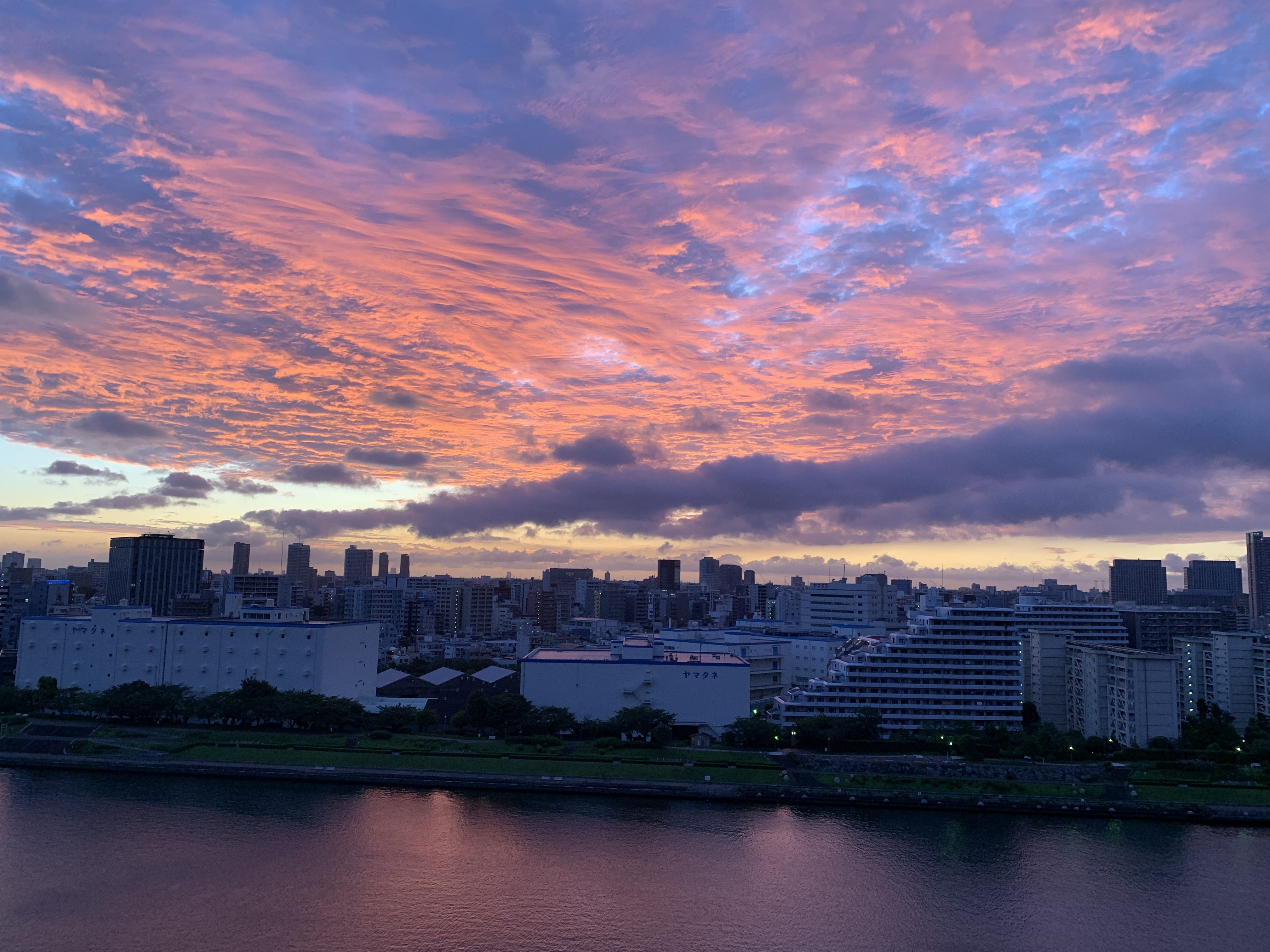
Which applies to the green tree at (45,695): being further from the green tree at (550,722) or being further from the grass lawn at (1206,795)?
the grass lawn at (1206,795)

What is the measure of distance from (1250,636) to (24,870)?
56234 mm

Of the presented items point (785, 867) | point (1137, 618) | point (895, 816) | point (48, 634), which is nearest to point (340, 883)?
point (785, 867)

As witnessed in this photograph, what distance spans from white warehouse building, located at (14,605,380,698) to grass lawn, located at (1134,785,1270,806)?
3745 cm

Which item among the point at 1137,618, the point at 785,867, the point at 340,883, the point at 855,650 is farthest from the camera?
the point at 1137,618

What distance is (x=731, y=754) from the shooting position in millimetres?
35969

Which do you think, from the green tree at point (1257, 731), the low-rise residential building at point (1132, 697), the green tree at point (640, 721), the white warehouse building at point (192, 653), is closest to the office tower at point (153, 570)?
the white warehouse building at point (192, 653)

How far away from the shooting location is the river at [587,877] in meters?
19.9

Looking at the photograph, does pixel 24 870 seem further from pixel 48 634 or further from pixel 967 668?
pixel 967 668

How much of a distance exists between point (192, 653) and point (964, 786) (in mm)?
38192

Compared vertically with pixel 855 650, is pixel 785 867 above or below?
below

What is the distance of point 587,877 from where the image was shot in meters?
23.5

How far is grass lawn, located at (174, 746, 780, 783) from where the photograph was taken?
33.6 m

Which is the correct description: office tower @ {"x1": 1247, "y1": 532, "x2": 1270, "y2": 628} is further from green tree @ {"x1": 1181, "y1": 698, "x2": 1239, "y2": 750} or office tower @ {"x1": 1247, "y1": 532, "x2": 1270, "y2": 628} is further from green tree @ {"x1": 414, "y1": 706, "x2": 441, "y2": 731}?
green tree @ {"x1": 414, "y1": 706, "x2": 441, "y2": 731}

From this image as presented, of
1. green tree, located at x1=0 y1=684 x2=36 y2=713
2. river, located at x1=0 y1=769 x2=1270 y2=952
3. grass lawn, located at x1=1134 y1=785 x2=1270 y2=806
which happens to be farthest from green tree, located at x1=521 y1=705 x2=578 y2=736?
green tree, located at x1=0 y1=684 x2=36 y2=713
